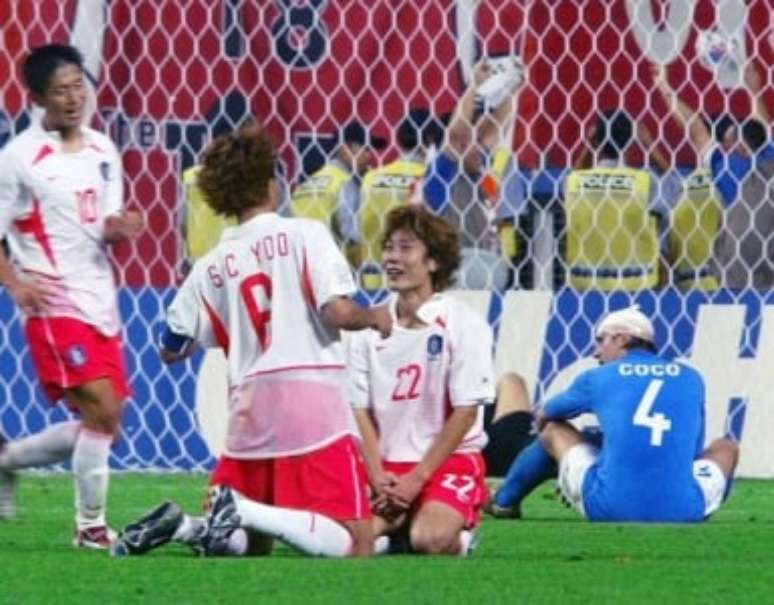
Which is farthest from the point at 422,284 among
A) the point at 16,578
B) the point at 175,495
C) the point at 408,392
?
the point at 175,495

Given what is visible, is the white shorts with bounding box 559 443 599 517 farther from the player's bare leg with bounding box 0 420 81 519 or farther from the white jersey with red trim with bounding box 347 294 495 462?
the player's bare leg with bounding box 0 420 81 519

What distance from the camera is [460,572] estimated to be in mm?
8055

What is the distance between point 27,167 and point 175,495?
9.25 feet

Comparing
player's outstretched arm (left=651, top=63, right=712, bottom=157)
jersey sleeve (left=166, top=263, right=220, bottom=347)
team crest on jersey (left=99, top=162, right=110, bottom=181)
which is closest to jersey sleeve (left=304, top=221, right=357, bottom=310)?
jersey sleeve (left=166, top=263, right=220, bottom=347)

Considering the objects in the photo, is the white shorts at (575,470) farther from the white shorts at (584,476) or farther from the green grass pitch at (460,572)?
the green grass pitch at (460,572)

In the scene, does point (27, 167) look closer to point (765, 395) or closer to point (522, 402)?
point (522, 402)

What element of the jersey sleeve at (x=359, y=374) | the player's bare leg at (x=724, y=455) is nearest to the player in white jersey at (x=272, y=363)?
the jersey sleeve at (x=359, y=374)

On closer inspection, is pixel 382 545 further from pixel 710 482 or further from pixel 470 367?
pixel 710 482

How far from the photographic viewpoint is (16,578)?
7.75 meters

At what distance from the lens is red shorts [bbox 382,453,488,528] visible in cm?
896

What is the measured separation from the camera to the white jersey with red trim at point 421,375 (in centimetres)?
891

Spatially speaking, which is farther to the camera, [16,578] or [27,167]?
[27,167]

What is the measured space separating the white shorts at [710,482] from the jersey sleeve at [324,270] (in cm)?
247

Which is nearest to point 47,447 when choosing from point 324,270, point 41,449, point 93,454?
point 41,449
